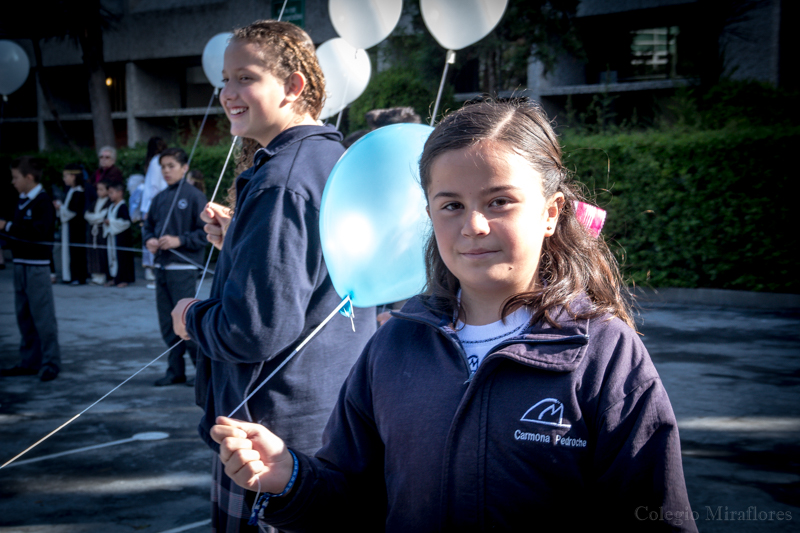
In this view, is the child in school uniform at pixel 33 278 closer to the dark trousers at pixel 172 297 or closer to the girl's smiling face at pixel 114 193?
the dark trousers at pixel 172 297

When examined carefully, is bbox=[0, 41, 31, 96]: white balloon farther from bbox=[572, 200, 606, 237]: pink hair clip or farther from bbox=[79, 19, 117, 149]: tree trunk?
bbox=[572, 200, 606, 237]: pink hair clip

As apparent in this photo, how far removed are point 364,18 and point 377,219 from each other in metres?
1.99

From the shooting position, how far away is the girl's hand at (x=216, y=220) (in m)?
2.48

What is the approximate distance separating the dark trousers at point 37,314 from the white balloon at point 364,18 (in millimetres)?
3907

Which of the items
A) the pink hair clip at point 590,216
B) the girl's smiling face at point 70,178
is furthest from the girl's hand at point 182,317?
the girl's smiling face at point 70,178

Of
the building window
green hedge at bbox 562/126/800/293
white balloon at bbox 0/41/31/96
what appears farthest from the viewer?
the building window

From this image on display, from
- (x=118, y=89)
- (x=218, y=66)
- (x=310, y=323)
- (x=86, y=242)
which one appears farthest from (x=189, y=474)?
(x=118, y=89)

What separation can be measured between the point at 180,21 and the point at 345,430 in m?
20.0

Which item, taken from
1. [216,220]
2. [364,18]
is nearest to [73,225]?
[364,18]

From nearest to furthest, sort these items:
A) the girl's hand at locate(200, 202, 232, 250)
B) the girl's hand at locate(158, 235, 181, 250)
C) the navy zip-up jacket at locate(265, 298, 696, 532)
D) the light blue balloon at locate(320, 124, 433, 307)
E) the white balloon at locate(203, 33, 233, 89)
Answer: the navy zip-up jacket at locate(265, 298, 696, 532) < the light blue balloon at locate(320, 124, 433, 307) < the girl's hand at locate(200, 202, 232, 250) < the white balloon at locate(203, 33, 233, 89) < the girl's hand at locate(158, 235, 181, 250)

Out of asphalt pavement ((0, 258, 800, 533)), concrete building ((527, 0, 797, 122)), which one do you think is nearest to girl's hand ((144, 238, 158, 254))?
asphalt pavement ((0, 258, 800, 533))

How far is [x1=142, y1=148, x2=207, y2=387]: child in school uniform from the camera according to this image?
5.88 metres

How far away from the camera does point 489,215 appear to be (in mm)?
1319

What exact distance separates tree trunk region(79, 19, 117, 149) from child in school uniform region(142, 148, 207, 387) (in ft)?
40.6
